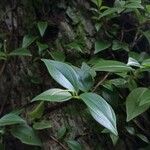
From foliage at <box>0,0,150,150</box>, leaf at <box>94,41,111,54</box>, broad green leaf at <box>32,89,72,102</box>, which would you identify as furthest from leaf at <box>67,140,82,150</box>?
leaf at <box>94,41,111,54</box>

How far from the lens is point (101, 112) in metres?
0.75

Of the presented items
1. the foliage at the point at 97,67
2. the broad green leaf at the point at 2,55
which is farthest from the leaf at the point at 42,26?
the broad green leaf at the point at 2,55

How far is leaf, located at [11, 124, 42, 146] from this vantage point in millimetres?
909

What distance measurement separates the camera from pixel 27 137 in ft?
3.03

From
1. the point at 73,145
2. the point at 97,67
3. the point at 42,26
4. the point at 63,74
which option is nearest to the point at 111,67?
the point at 97,67

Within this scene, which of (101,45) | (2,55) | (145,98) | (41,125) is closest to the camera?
(145,98)

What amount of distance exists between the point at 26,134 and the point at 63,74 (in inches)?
8.5

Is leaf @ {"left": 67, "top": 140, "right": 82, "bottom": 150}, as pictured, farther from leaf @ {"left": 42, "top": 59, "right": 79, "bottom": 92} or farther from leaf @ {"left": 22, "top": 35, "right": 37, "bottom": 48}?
leaf @ {"left": 22, "top": 35, "right": 37, "bottom": 48}

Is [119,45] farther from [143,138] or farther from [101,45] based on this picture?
[143,138]

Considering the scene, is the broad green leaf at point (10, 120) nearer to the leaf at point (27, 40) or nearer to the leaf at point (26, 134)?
the leaf at point (26, 134)

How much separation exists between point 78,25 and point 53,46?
13 cm

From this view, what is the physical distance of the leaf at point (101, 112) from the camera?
28.9 inches

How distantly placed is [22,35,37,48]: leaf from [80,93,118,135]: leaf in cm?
43

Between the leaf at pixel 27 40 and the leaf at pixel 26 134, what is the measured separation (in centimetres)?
33
